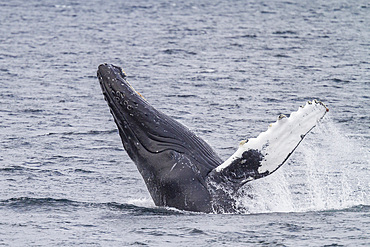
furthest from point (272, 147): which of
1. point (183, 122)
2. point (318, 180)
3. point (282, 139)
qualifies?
point (183, 122)

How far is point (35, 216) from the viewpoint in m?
13.8

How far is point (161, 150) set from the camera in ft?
42.7

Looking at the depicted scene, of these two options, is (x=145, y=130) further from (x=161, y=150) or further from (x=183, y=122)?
(x=183, y=122)

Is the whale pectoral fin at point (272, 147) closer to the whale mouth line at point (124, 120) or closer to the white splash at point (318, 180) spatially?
the white splash at point (318, 180)

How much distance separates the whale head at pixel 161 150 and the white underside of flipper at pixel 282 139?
67 cm

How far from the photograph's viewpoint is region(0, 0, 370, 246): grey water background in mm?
12461

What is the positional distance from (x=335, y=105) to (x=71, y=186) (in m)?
12.5

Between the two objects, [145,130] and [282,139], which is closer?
[282,139]

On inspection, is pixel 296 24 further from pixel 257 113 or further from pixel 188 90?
pixel 257 113

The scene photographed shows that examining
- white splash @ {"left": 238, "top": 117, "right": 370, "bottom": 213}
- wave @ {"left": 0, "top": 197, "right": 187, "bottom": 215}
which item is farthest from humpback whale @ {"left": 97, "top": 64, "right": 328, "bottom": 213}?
wave @ {"left": 0, "top": 197, "right": 187, "bottom": 215}

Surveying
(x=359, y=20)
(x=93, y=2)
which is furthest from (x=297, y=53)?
(x=93, y=2)

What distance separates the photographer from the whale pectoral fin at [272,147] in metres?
12.3

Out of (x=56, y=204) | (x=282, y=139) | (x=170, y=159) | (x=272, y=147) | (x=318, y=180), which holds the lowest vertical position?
(x=56, y=204)

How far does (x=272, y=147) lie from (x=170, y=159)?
1.67 m
